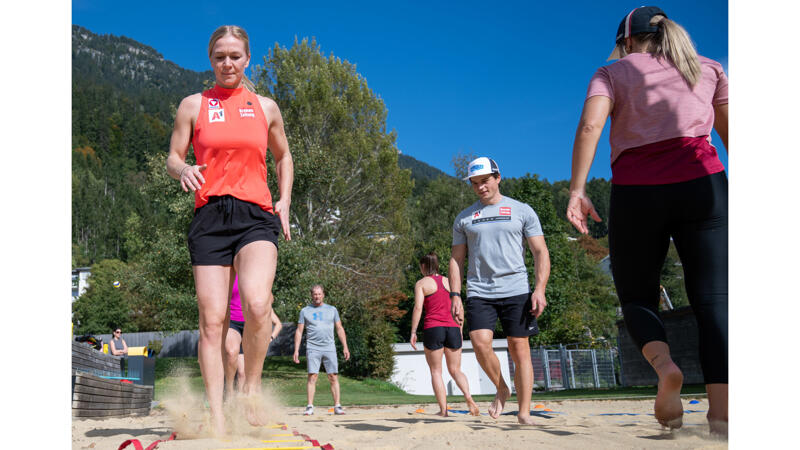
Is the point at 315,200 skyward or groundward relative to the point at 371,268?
skyward

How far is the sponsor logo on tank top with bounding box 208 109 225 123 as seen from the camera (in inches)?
154

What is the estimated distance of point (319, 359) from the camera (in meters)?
10.4

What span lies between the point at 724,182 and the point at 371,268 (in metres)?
26.9

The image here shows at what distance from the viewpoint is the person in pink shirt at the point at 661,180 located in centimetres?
312

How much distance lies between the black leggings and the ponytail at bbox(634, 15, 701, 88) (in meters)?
0.57

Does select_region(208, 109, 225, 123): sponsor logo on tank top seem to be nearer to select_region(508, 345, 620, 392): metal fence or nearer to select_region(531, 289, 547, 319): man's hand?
select_region(531, 289, 547, 319): man's hand

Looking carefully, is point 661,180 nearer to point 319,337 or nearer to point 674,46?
point 674,46

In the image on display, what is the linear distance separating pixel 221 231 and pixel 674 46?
2.74 m

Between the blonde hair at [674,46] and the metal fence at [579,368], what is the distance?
21.2 meters

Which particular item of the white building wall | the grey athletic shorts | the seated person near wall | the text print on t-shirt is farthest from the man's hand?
the white building wall

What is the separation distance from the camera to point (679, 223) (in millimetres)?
3234

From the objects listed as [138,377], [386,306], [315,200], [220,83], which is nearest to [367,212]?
[315,200]

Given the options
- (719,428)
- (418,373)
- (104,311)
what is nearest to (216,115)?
(719,428)
